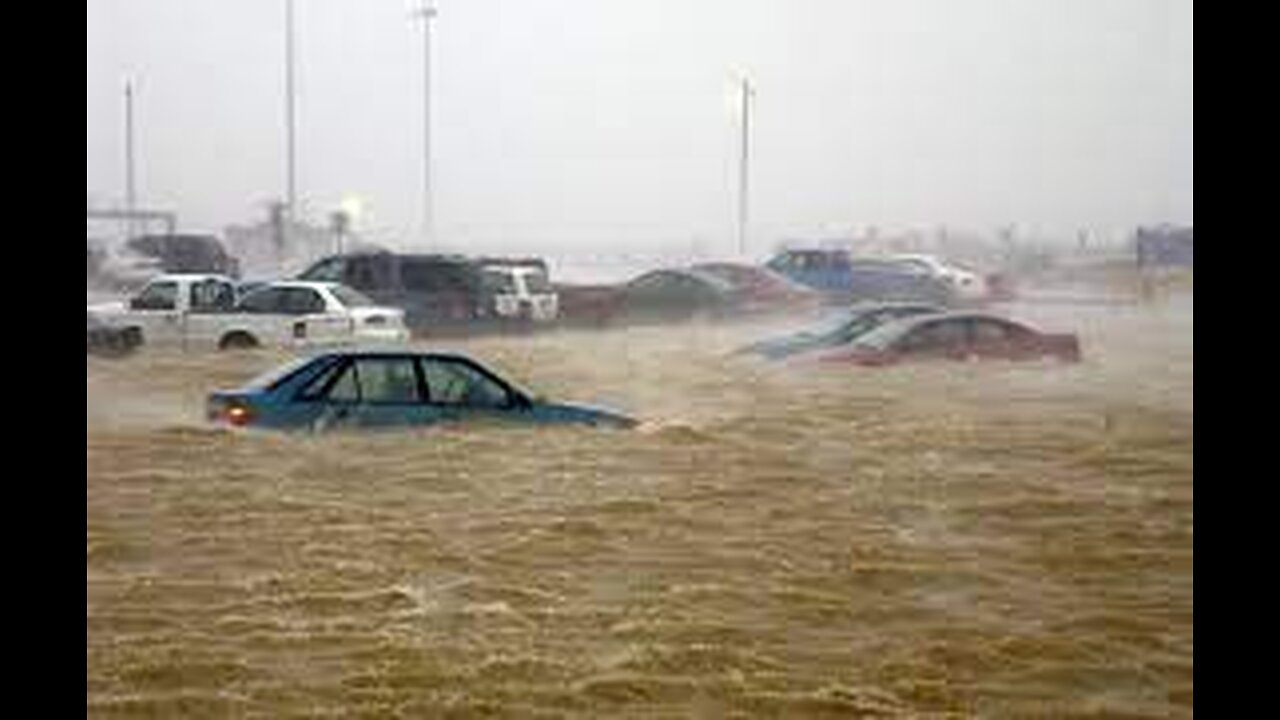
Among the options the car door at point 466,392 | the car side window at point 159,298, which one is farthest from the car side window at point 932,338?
the car side window at point 159,298

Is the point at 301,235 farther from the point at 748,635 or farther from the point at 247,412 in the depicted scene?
the point at 748,635

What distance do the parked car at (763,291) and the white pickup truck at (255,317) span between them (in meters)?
10.0

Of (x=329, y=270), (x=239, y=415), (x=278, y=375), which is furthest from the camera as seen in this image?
(x=329, y=270)

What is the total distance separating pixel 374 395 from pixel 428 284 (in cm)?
1241

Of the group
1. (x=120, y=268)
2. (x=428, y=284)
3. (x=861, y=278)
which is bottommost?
(x=428, y=284)

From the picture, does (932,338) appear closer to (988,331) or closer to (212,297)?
(988,331)

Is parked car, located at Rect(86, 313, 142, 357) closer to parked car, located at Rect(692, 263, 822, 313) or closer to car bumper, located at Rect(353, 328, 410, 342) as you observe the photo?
car bumper, located at Rect(353, 328, 410, 342)

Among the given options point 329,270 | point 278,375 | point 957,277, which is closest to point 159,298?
point 329,270

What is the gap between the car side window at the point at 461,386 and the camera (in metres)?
11.3

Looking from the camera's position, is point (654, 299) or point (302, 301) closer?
point (302, 301)

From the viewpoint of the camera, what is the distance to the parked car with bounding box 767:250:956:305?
32.2 m

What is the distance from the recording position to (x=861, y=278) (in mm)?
32656

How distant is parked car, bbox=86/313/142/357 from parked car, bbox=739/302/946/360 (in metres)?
8.01

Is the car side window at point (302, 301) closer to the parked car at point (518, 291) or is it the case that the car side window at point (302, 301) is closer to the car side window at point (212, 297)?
the car side window at point (212, 297)
